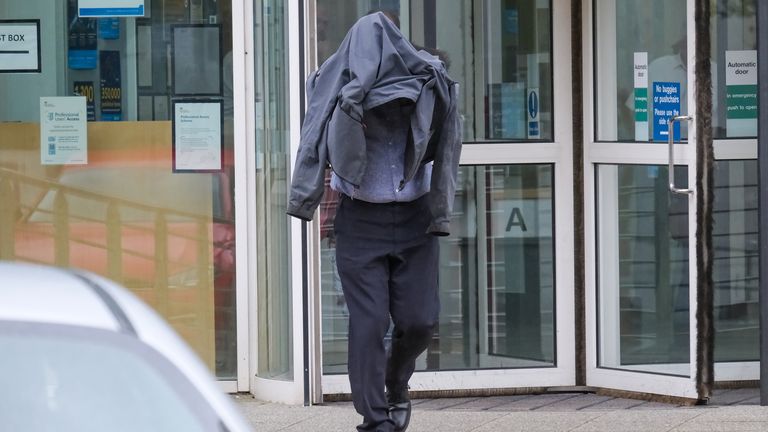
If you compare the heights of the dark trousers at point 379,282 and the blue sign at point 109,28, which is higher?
the blue sign at point 109,28

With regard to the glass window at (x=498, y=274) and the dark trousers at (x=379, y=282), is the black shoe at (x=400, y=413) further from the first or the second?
the glass window at (x=498, y=274)

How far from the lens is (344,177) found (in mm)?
5070

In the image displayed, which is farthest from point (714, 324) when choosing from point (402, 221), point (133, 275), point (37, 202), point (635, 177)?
point (37, 202)

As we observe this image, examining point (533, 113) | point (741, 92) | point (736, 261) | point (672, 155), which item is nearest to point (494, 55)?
point (533, 113)

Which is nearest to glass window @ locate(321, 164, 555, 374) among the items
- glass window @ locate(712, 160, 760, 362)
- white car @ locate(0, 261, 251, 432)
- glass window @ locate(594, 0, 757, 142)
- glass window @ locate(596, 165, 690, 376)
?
glass window @ locate(596, 165, 690, 376)

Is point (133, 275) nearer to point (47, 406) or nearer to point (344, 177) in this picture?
point (344, 177)

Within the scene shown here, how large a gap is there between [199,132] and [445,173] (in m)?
2.16

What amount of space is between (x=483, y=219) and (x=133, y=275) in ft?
5.84

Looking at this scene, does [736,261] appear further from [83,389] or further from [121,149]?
[83,389]

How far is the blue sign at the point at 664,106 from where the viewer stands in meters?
6.97

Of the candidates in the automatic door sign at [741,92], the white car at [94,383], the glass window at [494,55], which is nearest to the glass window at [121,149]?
the glass window at [494,55]

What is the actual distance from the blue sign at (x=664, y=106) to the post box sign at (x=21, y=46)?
3049 millimetres

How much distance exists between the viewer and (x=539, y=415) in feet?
21.2

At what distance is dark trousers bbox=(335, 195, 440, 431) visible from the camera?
5.22 meters
